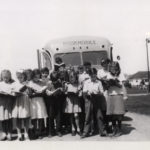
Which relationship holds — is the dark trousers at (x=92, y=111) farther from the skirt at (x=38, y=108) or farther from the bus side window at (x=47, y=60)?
the bus side window at (x=47, y=60)

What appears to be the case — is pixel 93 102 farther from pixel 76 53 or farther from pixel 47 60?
pixel 47 60

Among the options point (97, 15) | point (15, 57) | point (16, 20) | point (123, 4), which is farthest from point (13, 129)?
point (123, 4)

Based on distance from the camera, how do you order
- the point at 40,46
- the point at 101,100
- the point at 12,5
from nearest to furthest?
1. the point at 101,100
2. the point at 12,5
3. the point at 40,46

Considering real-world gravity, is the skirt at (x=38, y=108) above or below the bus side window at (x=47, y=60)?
below

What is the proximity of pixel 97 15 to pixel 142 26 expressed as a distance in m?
0.51

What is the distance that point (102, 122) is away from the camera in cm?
426

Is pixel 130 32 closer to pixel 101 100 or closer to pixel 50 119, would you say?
pixel 101 100

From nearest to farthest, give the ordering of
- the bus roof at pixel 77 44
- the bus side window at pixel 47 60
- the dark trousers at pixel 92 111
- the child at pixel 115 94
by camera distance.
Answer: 1. the child at pixel 115 94
2. the dark trousers at pixel 92 111
3. the bus roof at pixel 77 44
4. the bus side window at pixel 47 60

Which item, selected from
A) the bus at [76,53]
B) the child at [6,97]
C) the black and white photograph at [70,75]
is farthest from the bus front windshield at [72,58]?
the child at [6,97]

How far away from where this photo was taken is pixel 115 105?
13.5ft

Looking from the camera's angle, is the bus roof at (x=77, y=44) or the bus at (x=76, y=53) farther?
the bus at (x=76, y=53)

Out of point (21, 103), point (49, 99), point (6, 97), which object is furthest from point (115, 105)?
point (6, 97)

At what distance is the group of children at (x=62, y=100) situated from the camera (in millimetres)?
4145

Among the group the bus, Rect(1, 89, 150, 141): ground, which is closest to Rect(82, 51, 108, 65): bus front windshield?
the bus
